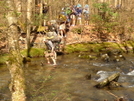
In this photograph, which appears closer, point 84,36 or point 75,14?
point 84,36

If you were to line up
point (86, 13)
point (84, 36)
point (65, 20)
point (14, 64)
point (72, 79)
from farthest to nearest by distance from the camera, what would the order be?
point (86, 13)
point (84, 36)
point (65, 20)
point (72, 79)
point (14, 64)

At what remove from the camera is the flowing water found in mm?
7879

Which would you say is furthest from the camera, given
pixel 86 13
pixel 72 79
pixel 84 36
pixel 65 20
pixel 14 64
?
pixel 86 13

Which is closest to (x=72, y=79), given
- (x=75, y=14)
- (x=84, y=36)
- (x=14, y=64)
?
(x=14, y=64)

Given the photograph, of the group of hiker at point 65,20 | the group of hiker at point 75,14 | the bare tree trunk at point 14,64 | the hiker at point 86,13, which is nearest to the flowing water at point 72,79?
the bare tree trunk at point 14,64

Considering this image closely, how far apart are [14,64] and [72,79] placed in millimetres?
6318

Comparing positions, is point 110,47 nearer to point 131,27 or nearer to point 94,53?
point 94,53

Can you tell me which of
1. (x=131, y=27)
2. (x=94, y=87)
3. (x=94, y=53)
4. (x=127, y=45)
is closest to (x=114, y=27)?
(x=131, y=27)

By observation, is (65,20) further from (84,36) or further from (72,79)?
(72,79)

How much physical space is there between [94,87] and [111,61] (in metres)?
5.93

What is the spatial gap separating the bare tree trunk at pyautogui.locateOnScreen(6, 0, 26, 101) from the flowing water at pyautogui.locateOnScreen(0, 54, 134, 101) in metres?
2.26

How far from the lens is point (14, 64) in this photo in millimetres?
4320

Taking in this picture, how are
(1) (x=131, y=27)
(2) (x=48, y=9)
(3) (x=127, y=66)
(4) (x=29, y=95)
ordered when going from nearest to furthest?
1. (4) (x=29, y=95)
2. (3) (x=127, y=66)
3. (1) (x=131, y=27)
4. (2) (x=48, y=9)

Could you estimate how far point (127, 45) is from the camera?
18859 millimetres
